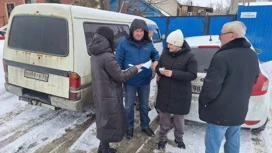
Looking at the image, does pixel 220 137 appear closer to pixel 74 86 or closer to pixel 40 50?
pixel 74 86

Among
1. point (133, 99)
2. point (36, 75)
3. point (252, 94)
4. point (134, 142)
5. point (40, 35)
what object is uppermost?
point (40, 35)

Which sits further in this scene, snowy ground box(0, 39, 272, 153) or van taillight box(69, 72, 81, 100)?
van taillight box(69, 72, 81, 100)

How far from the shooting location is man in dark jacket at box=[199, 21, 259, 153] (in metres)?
2.09

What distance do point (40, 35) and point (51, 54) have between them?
39 centimetres

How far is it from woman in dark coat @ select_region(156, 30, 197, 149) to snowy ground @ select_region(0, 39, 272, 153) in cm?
68

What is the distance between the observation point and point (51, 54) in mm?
3438

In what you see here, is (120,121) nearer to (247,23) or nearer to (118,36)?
(118,36)

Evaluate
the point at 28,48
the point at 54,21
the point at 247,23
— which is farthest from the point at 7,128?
the point at 247,23

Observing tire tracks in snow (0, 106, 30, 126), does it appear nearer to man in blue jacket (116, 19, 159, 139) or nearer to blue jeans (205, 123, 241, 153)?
man in blue jacket (116, 19, 159, 139)

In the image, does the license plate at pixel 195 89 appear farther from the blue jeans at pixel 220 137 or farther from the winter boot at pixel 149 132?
the winter boot at pixel 149 132

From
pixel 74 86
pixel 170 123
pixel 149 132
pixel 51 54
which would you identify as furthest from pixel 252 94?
pixel 51 54

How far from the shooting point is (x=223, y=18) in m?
10.7

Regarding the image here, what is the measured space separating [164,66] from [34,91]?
7.63ft

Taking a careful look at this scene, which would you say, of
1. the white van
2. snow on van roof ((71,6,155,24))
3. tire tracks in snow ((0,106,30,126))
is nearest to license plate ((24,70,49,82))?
the white van
